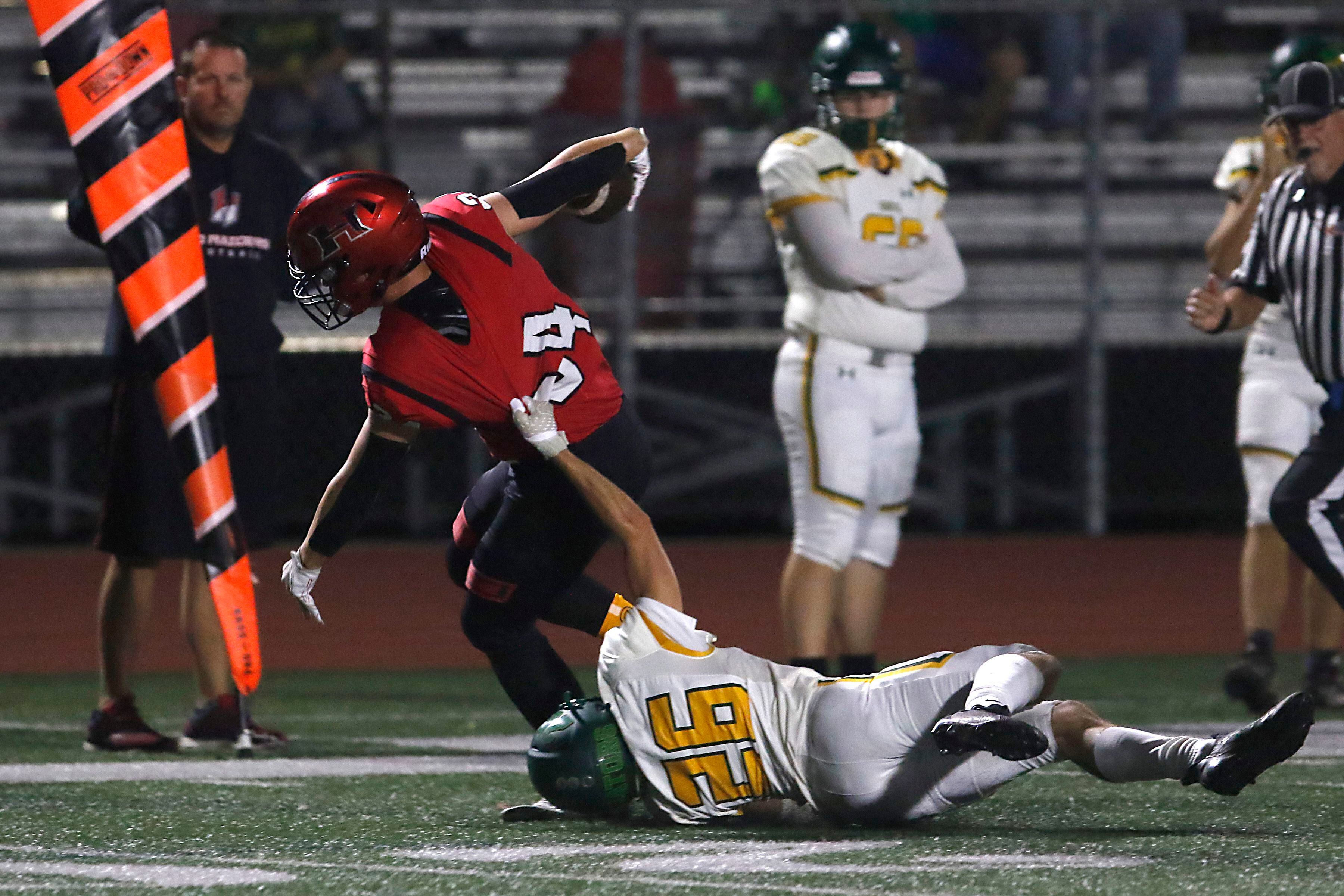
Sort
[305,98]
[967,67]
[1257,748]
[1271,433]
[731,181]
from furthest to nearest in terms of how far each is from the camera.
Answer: [967,67] → [731,181] → [305,98] → [1271,433] → [1257,748]

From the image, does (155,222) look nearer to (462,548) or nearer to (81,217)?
(81,217)

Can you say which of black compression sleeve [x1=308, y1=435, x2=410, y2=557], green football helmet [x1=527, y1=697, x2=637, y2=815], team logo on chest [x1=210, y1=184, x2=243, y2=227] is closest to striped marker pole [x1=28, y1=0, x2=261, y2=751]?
team logo on chest [x1=210, y1=184, x2=243, y2=227]

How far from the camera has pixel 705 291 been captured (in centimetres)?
1159

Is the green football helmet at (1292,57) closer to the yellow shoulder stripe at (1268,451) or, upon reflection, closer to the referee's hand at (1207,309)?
the referee's hand at (1207,309)

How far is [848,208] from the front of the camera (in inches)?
244

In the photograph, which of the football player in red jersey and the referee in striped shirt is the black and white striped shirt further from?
the football player in red jersey

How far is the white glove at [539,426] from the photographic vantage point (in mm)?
4207

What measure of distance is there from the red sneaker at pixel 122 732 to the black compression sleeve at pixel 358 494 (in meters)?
1.42

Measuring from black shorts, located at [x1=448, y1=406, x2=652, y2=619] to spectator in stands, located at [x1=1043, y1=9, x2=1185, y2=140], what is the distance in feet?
26.2

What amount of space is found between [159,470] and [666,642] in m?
2.32

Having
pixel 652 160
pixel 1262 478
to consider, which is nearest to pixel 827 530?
pixel 1262 478

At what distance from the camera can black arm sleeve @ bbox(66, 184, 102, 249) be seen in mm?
5863

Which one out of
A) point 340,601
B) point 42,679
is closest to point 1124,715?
point 42,679

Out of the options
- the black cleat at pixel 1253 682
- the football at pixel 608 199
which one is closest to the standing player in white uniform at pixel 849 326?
the black cleat at pixel 1253 682
